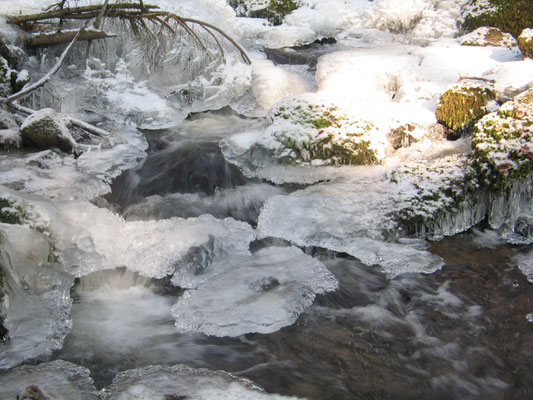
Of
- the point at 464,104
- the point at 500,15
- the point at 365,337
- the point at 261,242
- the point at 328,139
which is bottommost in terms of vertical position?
the point at 365,337

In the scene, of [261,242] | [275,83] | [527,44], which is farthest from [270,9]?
[261,242]

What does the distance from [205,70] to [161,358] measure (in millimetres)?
5761

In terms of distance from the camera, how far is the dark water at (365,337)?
9.09ft

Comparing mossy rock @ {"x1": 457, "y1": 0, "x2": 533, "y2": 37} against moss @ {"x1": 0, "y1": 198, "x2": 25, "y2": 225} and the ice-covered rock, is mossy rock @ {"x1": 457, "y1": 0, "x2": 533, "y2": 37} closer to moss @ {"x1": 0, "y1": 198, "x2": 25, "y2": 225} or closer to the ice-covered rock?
the ice-covered rock

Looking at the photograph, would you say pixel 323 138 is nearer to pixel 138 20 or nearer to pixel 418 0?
pixel 138 20

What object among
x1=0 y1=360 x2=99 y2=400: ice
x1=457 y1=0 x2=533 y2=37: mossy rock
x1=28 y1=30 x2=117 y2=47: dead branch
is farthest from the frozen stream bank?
x1=457 y1=0 x2=533 y2=37: mossy rock

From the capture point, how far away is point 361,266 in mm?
3953

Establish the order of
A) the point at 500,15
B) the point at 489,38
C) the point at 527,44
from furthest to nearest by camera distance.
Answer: the point at 500,15 < the point at 489,38 < the point at 527,44

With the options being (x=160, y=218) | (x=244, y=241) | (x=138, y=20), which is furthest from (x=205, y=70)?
(x=244, y=241)

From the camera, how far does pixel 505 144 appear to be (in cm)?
459

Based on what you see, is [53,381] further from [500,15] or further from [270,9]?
[270,9]

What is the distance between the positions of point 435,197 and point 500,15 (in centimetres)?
583

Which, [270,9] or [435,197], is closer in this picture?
[435,197]

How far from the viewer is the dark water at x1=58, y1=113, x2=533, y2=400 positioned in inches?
109
